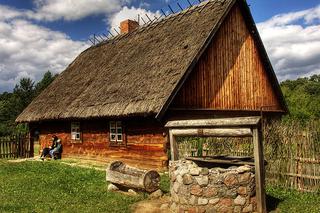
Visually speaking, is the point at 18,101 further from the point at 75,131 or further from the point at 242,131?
the point at 242,131

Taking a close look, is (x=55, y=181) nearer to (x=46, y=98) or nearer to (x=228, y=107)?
(x=228, y=107)

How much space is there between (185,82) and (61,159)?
9809mm

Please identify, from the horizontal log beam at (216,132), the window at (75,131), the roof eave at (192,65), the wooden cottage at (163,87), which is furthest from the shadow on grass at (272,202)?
the window at (75,131)

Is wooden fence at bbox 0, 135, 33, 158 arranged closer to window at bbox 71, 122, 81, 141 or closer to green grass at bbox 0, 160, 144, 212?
window at bbox 71, 122, 81, 141

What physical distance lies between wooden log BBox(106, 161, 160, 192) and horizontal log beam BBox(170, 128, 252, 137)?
56.9 inches

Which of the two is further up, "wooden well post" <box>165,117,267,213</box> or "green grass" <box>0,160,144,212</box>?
"wooden well post" <box>165,117,267,213</box>

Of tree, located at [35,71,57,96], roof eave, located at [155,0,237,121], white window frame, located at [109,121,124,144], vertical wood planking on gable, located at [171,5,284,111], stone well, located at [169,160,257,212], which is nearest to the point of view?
stone well, located at [169,160,257,212]

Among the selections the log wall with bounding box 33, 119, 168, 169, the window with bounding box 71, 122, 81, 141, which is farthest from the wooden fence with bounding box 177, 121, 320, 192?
the window with bounding box 71, 122, 81, 141

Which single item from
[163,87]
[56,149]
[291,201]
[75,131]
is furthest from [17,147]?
[291,201]

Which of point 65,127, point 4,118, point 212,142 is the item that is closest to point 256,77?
point 212,142

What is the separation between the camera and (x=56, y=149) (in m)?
22.0

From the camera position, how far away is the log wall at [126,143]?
51.3 ft

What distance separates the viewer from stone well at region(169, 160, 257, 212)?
27.6 feet

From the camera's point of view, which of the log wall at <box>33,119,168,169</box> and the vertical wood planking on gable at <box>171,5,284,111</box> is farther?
the vertical wood planking on gable at <box>171,5,284,111</box>
